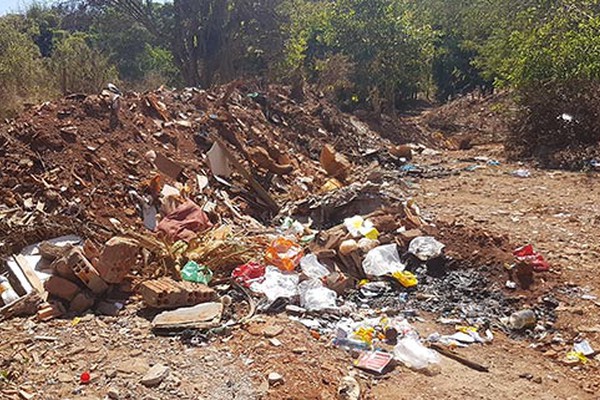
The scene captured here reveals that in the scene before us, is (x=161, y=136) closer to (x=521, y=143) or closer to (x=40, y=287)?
(x=40, y=287)

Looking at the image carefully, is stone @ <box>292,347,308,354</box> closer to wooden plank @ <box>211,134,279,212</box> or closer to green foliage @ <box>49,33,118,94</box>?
wooden plank @ <box>211,134,279,212</box>

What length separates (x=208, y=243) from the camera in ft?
15.6

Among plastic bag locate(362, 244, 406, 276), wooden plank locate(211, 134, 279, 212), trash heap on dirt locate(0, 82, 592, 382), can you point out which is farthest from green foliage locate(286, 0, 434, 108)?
plastic bag locate(362, 244, 406, 276)

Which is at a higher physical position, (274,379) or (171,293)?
(171,293)

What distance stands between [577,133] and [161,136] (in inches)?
273

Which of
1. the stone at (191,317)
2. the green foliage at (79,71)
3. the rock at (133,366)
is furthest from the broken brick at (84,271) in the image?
the green foliage at (79,71)

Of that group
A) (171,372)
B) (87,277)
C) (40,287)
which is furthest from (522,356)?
(40,287)

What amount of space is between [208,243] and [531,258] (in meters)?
2.91

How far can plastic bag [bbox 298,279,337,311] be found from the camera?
392 centimetres

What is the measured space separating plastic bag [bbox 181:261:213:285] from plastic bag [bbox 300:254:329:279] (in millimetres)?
827

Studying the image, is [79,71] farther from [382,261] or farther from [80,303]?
[382,261]

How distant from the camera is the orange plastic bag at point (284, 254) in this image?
14.9ft

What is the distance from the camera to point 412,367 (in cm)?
324

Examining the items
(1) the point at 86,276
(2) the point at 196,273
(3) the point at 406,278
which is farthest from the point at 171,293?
(3) the point at 406,278
